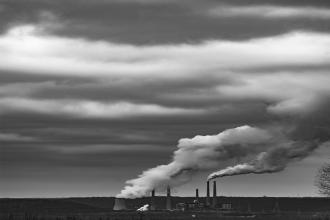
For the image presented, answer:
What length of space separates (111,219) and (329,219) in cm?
4647

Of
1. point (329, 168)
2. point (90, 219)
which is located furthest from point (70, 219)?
point (329, 168)

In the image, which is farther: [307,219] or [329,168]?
[307,219]

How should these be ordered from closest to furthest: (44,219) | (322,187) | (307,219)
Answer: (322,187)
(307,219)
(44,219)

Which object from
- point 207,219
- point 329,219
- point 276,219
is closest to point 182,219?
point 207,219

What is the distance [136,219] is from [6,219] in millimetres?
27754

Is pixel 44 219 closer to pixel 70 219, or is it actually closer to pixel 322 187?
pixel 70 219

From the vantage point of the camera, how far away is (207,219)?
7584 inches

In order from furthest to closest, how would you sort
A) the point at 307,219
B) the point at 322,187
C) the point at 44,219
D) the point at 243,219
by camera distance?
the point at 243,219, the point at 44,219, the point at 307,219, the point at 322,187

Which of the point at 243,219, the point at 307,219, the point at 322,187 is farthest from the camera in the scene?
the point at 243,219

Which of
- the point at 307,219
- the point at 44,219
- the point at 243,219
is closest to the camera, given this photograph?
the point at 307,219

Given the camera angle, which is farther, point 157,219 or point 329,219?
point 157,219

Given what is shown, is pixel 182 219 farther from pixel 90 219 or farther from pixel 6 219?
pixel 6 219

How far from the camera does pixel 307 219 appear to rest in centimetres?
17425

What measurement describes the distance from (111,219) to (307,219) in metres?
40.3
